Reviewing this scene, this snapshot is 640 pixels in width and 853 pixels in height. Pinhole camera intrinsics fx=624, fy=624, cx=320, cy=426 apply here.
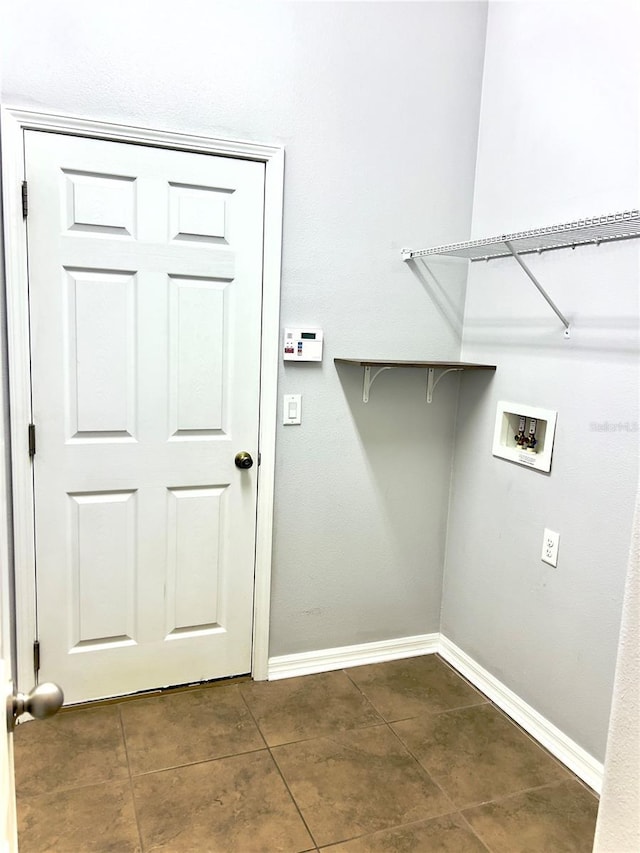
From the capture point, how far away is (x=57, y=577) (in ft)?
7.43

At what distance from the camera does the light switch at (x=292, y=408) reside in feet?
8.14

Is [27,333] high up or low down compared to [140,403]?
up

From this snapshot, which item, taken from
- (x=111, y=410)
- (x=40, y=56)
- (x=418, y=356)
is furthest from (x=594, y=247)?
(x=40, y=56)

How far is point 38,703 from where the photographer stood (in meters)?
0.80

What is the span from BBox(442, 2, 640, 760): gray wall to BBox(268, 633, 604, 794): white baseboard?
0.14ft

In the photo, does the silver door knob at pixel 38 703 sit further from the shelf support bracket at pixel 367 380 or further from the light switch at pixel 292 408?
the shelf support bracket at pixel 367 380

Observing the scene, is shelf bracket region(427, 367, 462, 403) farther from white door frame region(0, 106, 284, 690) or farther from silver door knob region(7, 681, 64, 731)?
silver door knob region(7, 681, 64, 731)

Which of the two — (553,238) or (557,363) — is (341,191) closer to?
(553,238)

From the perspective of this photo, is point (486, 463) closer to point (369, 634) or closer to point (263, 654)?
point (369, 634)

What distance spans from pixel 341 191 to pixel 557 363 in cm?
106

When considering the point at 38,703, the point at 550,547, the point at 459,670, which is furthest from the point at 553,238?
the point at 38,703

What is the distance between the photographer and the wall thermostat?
2426 millimetres

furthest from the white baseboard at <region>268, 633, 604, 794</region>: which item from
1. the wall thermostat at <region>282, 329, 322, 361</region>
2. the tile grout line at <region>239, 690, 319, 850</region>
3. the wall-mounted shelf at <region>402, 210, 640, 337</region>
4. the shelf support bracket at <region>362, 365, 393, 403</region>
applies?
the wall-mounted shelf at <region>402, 210, 640, 337</region>

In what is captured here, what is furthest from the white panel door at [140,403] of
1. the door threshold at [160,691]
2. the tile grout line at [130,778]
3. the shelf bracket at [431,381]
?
the shelf bracket at [431,381]
